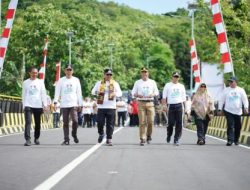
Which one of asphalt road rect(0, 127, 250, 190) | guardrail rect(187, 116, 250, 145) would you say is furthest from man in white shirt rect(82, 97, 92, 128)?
asphalt road rect(0, 127, 250, 190)

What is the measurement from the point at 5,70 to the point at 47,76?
14.6 feet

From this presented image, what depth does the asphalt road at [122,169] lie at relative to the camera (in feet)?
30.8

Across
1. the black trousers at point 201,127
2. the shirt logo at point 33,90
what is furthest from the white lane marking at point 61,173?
the black trousers at point 201,127

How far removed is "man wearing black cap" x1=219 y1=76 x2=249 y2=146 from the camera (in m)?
19.0

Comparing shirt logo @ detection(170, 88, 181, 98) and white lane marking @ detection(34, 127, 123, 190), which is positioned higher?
shirt logo @ detection(170, 88, 181, 98)

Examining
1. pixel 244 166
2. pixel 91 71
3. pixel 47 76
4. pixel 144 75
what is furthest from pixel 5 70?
pixel 244 166

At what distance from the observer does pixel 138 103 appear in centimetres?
1880

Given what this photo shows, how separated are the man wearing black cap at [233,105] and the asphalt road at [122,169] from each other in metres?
2.97

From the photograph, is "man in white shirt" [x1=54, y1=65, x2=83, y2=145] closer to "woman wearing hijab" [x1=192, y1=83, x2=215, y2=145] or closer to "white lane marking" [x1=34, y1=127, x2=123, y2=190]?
"woman wearing hijab" [x1=192, y1=83, x2=215, y2=145]

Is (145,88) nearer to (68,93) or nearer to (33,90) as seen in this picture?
(68,93)

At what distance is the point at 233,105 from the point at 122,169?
823 centimetres

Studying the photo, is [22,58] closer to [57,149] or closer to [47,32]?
[47,32]

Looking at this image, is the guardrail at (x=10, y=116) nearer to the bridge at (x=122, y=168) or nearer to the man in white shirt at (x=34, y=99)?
the man in white shirt at (x=34, y=99)

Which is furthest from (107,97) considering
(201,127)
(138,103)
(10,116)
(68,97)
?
(10,116)
